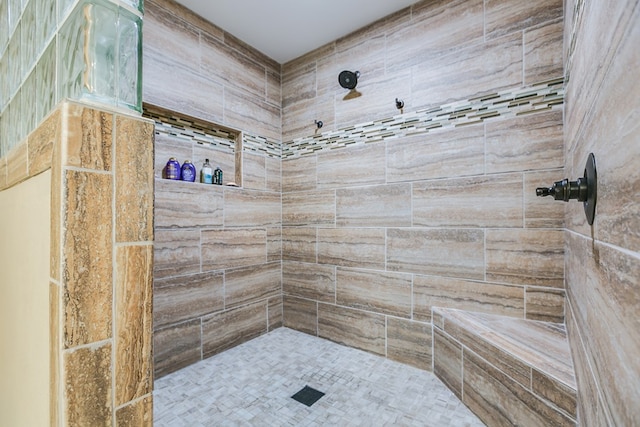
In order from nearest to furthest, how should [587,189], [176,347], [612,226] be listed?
[612,226] → [587,189] → [176,347]

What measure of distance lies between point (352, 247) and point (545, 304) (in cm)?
115

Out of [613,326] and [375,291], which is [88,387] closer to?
[613,326]

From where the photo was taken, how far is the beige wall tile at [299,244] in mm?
2365

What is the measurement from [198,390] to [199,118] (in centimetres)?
169

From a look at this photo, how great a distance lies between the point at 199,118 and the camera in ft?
6.55

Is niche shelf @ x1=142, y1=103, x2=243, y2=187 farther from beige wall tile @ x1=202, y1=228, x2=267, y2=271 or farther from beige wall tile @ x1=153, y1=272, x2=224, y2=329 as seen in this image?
beige wall tile @ x1=153, y1=272, x2=224, y2=329

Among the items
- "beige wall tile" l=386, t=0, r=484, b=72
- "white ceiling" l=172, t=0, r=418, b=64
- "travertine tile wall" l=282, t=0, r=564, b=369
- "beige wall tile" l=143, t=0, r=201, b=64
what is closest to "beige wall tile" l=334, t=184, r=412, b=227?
"travertine tile wall" l=282, t=0, r=564, b=369

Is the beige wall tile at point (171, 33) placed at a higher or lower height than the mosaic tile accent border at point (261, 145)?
higher

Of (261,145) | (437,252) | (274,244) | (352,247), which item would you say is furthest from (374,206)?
(261,145)

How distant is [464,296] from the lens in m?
1.71

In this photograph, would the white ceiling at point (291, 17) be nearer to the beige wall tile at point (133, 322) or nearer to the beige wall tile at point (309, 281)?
the beige wall tile at point (309, 281)

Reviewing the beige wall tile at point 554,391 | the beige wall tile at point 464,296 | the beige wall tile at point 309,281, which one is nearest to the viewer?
the beige wall tile at point 554,391

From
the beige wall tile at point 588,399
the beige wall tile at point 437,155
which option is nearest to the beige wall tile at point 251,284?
the beige wall tile at point 437,155

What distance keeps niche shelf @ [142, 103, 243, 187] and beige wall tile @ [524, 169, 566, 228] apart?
1.88 metres
